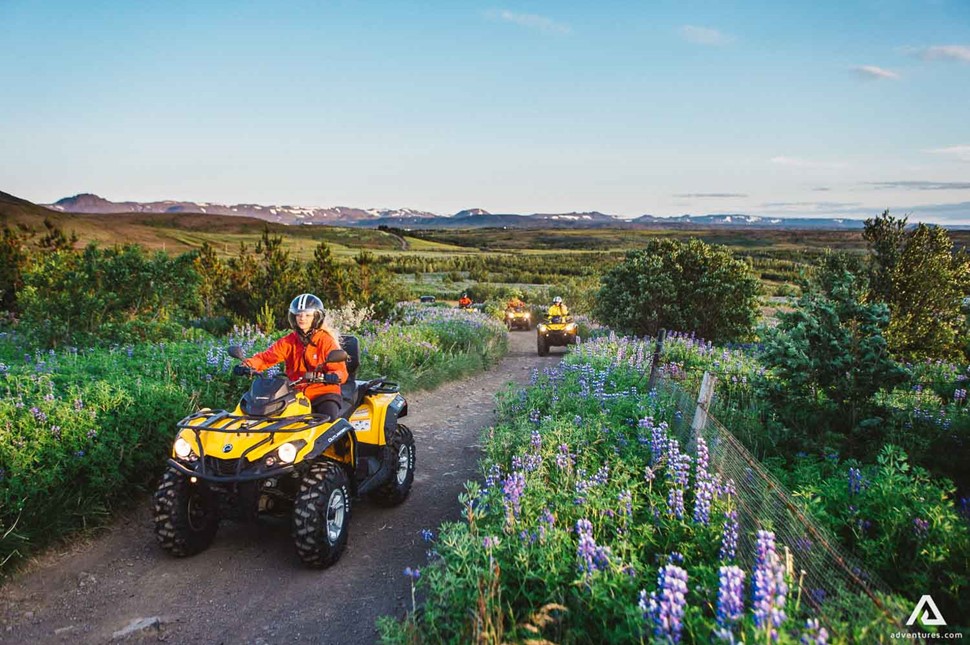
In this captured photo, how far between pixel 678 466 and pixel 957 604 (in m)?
1.67

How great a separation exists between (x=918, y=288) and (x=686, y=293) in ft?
20.6

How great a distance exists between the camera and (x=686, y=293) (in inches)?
682

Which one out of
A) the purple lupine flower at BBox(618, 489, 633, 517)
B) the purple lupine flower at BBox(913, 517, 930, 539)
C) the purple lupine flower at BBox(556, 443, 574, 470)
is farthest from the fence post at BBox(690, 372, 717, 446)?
the purple lupine flower at BBox(913, 517, 930, 539)

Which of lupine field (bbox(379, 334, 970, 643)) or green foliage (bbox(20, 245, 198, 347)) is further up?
green foliage (bbox(20, 245, 198, 347))

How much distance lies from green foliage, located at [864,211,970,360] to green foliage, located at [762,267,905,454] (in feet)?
21.2

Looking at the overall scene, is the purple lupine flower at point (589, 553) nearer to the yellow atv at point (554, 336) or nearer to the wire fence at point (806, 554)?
the wire fence at point (806, 554)

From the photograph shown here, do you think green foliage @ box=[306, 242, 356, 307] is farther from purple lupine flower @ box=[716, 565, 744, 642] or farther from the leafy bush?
purple lupine flower @ box=[716, 565, 744, 642]

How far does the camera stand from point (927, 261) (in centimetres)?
1148

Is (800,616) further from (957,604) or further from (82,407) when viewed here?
(82,407)

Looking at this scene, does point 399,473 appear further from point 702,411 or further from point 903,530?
point 903,530

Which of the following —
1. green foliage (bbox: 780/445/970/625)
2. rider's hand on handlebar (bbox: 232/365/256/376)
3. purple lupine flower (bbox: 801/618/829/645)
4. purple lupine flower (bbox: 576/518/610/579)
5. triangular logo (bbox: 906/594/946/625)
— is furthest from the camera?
rider's hand on handlebar (bbox: 232/365/256/376)

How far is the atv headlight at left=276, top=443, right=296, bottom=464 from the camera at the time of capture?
4.43m

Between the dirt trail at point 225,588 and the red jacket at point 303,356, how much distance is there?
50.5 inches

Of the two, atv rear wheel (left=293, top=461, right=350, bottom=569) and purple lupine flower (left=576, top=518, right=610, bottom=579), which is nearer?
purple lupine flower (left=576, top=518, right=610, bottom=579)
